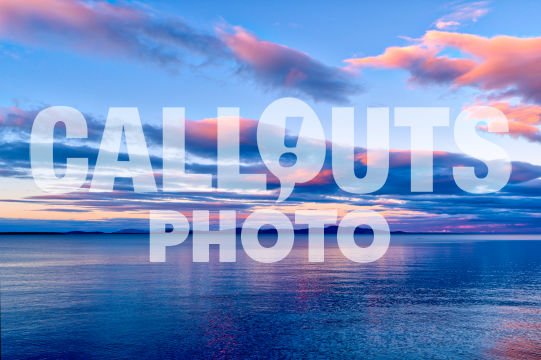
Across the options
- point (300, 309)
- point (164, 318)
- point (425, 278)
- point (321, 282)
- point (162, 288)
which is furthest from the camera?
point (425, 278)

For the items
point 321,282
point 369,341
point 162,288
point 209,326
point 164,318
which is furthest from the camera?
point 321,282

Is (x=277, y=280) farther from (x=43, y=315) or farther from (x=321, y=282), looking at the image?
(x=43, y=315)

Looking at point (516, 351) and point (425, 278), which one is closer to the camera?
point (516, 351)

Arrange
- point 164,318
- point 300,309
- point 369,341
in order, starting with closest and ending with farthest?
point 369,341 < point 164,318 < point 300,309

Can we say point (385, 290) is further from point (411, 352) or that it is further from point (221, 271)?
point (221, 271)

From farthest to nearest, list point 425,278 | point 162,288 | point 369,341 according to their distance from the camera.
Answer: point 425,278
point 162,288
point 369,341

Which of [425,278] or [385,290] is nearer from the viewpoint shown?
[385,290]

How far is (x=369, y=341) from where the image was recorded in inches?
1282

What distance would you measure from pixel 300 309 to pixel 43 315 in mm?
23833

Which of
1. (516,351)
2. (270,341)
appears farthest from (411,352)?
(270,341)

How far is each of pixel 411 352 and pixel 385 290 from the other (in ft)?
84.4

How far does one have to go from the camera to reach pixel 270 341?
31938 mm

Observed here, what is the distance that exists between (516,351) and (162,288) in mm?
39708

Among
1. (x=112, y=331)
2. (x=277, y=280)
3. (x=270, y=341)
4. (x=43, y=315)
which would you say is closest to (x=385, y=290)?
(x=277, y=280)
